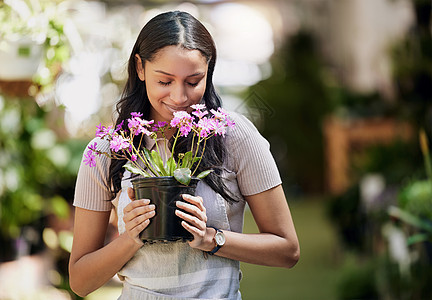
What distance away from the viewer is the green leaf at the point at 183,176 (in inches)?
44.0

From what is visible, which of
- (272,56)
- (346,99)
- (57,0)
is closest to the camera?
(57,0)

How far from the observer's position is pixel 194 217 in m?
1.13

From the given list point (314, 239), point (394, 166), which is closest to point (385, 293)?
point (394, 166)

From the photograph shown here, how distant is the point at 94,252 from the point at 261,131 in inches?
30.0

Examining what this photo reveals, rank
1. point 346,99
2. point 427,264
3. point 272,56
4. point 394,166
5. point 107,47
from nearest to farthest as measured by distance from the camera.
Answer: point 427,264 → point 107,47 → point 394,166 → point 346,99 → point 272,56

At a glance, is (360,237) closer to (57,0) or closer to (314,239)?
(314,239)

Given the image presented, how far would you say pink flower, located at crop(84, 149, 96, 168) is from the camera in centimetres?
121

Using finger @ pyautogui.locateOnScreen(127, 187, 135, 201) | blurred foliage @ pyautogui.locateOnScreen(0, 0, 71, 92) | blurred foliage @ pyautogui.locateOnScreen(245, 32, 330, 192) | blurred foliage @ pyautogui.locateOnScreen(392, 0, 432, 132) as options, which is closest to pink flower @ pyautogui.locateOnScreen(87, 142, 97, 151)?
finger @ pyautogui.locateOnScreen(127, 187, 135, 201)

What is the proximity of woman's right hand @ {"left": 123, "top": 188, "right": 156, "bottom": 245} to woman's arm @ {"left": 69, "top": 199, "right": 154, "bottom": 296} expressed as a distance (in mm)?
28

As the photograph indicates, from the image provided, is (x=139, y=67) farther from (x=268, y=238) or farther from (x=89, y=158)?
(x=268, y=238)

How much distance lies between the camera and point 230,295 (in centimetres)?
125

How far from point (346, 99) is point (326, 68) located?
522cm

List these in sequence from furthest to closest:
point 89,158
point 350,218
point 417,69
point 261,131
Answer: point 350,218, point 417,69, point 261,131, point 89,158

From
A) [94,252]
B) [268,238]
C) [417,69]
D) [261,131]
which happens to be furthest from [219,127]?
[417,69]
